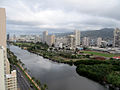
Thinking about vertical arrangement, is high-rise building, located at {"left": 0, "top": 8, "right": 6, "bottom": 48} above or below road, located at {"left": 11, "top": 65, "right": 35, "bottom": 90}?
above

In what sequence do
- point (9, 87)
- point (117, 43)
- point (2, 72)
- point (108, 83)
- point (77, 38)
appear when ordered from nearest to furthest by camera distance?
point (2, 72) < point (9, 87) < point (108, 83) < point (117, 43) < point (77, 38)

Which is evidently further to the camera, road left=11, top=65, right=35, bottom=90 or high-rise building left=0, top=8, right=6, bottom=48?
high-rise building left=0, top=8, right=6, bottom=48

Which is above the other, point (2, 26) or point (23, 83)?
point (2, 26)

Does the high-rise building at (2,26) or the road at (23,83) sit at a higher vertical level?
the high-rise building at (2,26)

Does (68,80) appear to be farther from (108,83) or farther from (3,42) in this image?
(3,42)

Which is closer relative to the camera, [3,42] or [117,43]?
[3,42]

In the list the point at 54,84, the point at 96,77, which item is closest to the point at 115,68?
the point at 96,77

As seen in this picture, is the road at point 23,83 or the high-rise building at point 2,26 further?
the high-rise building at point 2,26

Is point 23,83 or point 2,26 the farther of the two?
point 2,26

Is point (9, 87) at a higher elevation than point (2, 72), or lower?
lower

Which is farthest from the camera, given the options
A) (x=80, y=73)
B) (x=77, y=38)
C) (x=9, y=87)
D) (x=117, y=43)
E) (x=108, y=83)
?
(x=77, y=38)

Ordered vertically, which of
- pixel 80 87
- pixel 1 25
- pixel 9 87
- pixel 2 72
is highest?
pixel 1 25
